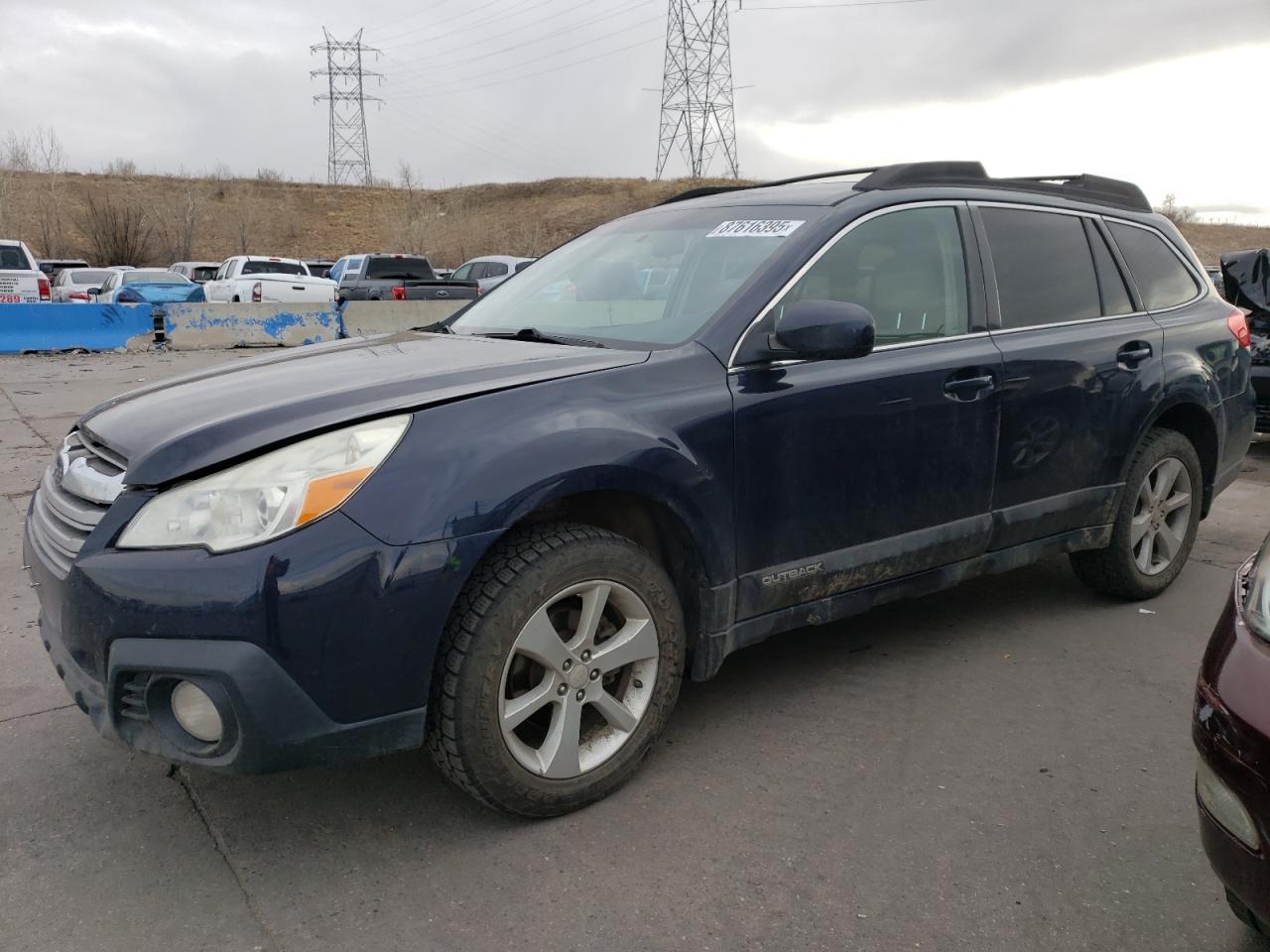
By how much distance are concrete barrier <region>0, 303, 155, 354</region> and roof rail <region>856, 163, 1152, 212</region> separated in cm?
1444

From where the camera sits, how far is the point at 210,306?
15852 millimetres

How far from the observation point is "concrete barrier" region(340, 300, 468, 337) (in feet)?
55.4

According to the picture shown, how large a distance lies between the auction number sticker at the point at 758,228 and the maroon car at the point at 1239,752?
5.81 ft

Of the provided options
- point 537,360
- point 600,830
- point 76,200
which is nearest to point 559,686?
point 600,830

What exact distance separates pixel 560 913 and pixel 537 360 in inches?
56.7

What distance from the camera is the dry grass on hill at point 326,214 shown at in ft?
161

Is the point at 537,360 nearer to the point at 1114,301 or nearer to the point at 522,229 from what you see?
the point at 1114,301

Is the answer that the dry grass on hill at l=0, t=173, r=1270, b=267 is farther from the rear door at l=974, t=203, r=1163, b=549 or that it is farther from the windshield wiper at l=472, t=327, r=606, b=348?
the rear door at l=974, t=203, r=1163, b=549

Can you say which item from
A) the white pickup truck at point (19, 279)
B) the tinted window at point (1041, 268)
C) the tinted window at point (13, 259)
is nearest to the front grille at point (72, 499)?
the tinted window at point (1041, 268)

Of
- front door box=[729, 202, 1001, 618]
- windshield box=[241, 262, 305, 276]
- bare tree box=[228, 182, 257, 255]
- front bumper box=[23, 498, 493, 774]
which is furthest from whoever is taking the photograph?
bare tree box=[228, 182, 257, 255]

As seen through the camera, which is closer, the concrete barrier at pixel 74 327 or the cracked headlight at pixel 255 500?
the cracked headlight at pixel 255 500

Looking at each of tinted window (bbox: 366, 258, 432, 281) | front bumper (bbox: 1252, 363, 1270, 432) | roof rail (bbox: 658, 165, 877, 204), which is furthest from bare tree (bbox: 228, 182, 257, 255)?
roof rail (bbox: 658, 165, 877, 204)

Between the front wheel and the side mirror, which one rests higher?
the side mirror

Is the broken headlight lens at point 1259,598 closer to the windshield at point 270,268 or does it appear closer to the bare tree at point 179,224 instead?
the windshield at point 270,268
